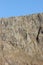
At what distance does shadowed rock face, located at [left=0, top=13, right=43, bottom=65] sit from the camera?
82.2 feet

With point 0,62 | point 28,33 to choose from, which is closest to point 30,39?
point 28,33

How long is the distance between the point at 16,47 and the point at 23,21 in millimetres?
3094

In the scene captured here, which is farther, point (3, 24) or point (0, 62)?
point (3, 24)

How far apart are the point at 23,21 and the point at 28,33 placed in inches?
54.6

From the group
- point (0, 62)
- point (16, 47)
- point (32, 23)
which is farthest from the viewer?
point (32, 23)

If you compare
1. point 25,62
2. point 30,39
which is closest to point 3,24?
point 30,39

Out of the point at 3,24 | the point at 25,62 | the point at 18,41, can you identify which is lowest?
the point at 25,62

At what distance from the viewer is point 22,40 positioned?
26.9 meters

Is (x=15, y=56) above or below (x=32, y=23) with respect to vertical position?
below

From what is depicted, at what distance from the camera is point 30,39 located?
27.1 metres

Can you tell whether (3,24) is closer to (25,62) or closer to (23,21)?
(23,21)

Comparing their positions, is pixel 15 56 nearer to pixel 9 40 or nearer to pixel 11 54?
pixel 11 54

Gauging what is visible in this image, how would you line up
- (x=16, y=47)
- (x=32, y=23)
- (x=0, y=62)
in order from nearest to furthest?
(x=0, y=62)
(x=16, y=47)
(x=32, y=23)

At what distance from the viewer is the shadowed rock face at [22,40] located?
25.1m
